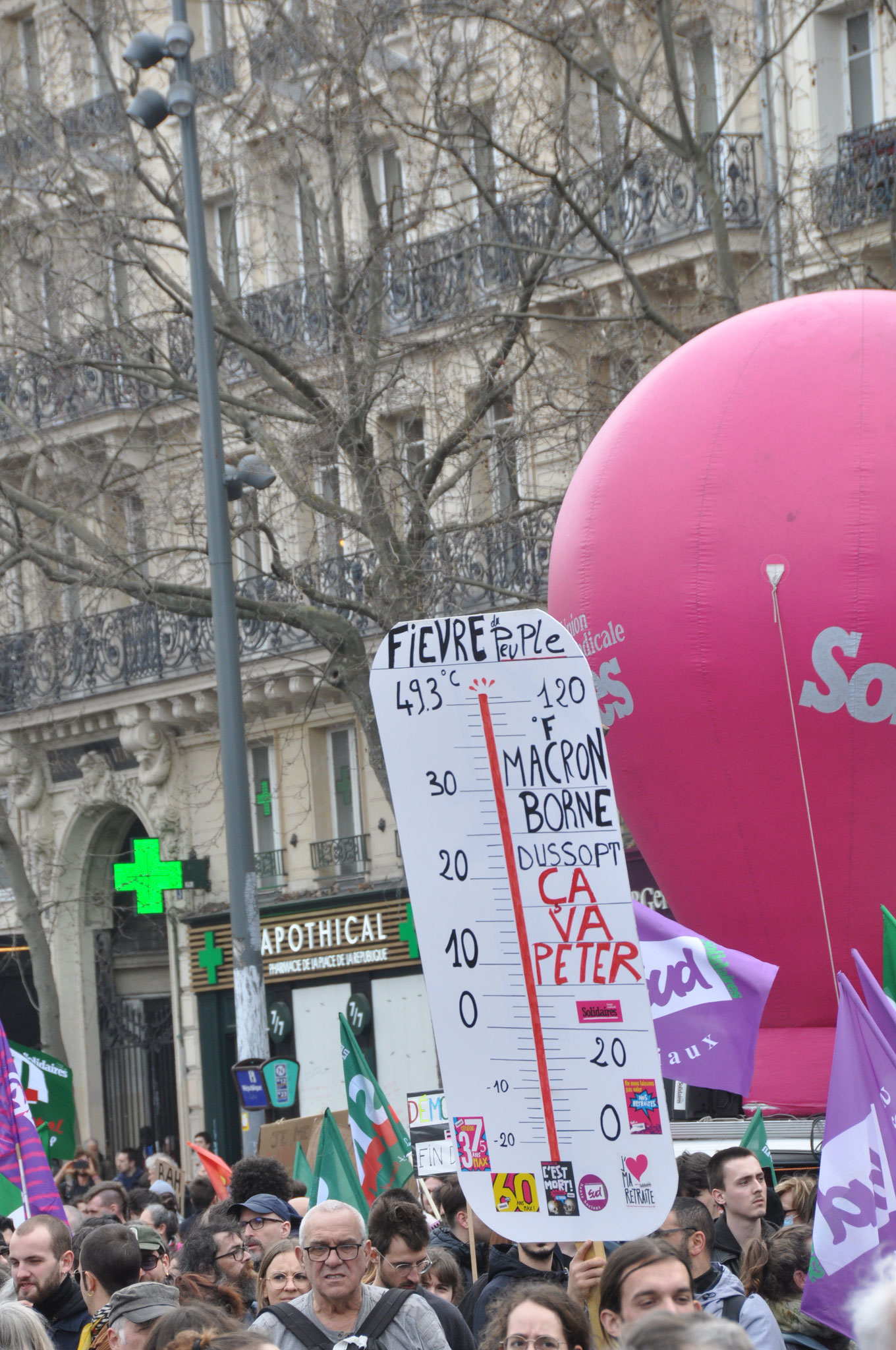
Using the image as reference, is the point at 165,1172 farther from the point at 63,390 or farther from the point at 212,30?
the point at 212,30

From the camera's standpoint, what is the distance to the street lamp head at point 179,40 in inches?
569

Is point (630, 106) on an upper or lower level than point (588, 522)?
upper

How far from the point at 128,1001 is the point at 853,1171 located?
75.8ft

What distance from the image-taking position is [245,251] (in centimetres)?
2286

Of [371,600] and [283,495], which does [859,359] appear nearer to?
[371,600]

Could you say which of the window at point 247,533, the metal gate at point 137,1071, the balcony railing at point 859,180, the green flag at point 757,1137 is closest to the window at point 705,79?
the balcony railing at point 859,180

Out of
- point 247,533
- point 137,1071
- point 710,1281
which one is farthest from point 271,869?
point 710,1281

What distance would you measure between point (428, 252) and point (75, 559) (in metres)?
6.59

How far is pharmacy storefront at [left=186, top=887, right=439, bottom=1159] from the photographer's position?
2373cm

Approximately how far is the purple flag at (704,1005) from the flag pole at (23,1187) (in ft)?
9.45

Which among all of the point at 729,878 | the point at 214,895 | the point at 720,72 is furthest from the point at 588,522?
the point at 214,895

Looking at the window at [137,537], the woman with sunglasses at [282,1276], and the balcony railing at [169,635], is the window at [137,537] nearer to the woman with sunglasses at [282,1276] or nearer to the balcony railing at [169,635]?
the balcony railing at [169,635]

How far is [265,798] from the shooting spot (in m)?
25.9

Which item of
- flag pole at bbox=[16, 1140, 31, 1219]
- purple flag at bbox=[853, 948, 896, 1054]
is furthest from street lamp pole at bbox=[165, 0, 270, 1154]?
purple flag at bbox=[853, 948, 896, 1054]
